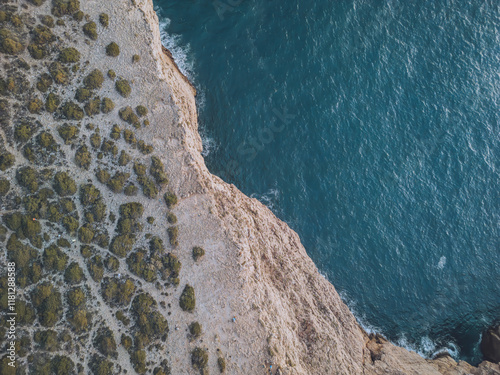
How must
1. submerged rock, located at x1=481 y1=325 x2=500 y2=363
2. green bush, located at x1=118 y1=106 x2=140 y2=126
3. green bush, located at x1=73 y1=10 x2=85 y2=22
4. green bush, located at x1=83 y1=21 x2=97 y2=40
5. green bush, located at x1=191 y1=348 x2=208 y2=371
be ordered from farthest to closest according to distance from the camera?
submerged rock, located at x1=481 y1=325 x2=500 y2=363 → green bush, located at x1=83 y1=21 x2=97 y2=40 → green bush, located at x1=73 y1=10 x2=85 y2=22 → green bush, located at x1=118 y1=106 x2=140 y2=126 → green bush, located at x1=191 y1=348 x2=208 y2=371

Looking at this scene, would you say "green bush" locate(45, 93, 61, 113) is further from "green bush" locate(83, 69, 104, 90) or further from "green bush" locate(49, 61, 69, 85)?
"green bush" locate(83, 69, 104, 90)

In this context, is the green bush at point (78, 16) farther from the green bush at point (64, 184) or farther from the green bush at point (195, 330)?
the green bush at point (195, 330)

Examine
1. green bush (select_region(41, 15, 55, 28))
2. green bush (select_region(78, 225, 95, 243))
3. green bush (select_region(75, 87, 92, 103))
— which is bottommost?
green bush (select_region(78, 225, 95, 243))

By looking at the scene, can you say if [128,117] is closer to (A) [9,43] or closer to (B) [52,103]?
(B) [52,103]

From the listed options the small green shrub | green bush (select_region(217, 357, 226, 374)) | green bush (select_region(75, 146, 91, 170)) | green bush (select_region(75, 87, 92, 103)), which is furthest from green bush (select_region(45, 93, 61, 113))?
green bush (select_region(217, 357, 226, 374))

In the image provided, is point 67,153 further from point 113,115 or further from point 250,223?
point 250,223

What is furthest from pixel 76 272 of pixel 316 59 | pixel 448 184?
pixel 448 184

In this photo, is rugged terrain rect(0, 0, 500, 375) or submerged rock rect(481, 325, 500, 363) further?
submerged rock rect(481, 325, 500, 363)
